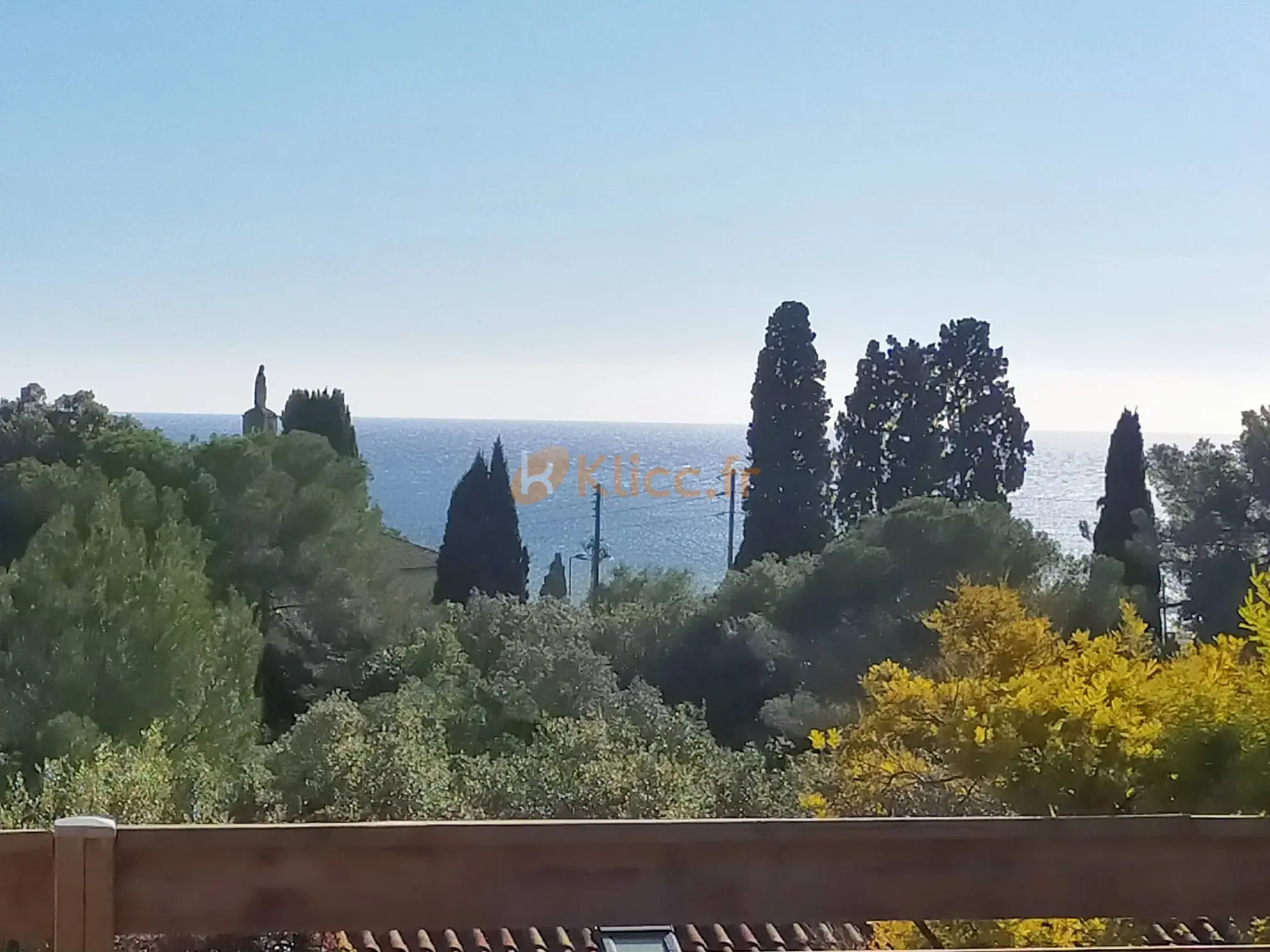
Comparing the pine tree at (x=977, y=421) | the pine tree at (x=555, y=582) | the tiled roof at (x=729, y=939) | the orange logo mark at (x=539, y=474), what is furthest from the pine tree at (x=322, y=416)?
the tiled roof at (x=729, y=939)

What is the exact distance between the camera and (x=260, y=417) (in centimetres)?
565

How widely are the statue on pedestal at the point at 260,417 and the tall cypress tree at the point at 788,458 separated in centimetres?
258

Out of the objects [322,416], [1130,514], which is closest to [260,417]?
[322,416]

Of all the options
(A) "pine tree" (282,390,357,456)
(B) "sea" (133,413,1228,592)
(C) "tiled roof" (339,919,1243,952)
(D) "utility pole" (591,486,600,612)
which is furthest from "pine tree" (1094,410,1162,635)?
(A) "pine tree" (282,390,357,456)

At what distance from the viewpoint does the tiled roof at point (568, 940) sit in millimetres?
1665

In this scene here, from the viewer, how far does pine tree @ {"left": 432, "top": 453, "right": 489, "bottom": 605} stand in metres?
6.06

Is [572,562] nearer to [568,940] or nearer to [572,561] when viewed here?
[572,561]

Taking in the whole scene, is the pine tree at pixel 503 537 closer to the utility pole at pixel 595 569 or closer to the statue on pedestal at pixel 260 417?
the utility pole at pixel 595 569

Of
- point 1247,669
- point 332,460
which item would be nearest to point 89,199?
point 332,460

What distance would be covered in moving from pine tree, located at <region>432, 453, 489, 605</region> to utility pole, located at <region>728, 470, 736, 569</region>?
146 centimetres

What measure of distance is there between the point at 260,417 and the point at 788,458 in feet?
9.45

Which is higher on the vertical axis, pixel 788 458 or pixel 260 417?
pixel 260 417

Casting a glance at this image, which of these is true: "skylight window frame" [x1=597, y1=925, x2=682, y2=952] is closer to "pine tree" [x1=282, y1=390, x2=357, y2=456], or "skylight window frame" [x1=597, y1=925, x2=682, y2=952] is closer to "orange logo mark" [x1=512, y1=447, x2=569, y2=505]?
"orange logo mark" [x1=512, y1=447, x2=569, y2=505]

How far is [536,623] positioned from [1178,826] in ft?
14.2
